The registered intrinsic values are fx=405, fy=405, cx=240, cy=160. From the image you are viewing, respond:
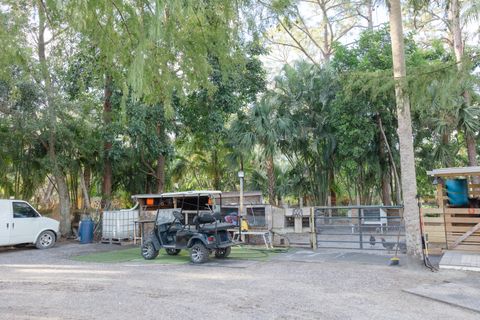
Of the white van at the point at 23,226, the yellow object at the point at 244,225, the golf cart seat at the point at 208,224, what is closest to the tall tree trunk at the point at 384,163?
the yellow object at the point at 244,225

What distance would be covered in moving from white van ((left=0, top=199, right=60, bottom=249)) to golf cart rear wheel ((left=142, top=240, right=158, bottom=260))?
179 inches

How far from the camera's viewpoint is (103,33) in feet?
13.8

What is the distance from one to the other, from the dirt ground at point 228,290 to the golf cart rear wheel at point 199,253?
311 mm

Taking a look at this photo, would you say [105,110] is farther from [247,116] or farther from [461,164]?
[461,164]

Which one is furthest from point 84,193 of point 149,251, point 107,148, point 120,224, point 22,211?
point 149,251

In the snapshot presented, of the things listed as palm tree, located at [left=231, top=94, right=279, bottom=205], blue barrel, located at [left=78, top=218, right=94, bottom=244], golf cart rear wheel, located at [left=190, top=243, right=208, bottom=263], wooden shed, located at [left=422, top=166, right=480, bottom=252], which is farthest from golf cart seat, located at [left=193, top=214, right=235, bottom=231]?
palm tree, located at [left=231, top=94, right=279, bottom=205]

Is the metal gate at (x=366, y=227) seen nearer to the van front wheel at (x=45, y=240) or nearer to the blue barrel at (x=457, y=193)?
the blue barrel at (x=457, y=193)

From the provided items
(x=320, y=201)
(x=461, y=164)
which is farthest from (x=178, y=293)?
(x=461, y=164)

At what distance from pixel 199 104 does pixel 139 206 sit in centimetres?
427

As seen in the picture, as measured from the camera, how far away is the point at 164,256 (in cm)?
1028

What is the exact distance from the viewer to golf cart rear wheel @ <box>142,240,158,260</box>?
9688mm

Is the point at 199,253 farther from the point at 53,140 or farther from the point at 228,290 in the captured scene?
the point at 53,140

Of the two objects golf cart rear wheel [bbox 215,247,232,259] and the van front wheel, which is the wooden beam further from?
the van front wheel

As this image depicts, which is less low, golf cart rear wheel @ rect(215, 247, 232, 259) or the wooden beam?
the wooden beam
